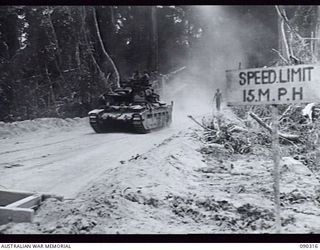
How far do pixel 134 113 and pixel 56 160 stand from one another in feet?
11.1

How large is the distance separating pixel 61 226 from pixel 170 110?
3575 millimetres

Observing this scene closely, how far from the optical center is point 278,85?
10.1ft

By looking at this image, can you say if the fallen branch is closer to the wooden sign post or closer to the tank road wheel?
the wooden sign post

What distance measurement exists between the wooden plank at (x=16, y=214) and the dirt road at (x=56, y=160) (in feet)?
1.96

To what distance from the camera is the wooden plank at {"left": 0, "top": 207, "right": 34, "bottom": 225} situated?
3.25 meters

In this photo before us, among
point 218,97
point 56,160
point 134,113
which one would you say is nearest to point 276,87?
point 218,97

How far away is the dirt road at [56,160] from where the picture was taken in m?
3.99

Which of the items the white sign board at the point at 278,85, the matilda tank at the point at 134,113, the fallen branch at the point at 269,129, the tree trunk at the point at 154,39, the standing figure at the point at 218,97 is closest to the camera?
the white sign board at the point at 278,85

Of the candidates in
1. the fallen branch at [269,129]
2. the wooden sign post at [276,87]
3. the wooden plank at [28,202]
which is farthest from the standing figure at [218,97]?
the wooden plank at [28,202]

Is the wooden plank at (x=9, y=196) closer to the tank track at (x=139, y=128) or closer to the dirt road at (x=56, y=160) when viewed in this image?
the dirt road at (x=56, y=160)

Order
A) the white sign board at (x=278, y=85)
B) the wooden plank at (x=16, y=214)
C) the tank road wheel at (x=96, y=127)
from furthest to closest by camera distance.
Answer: the tank road wheel at (x=96, y=127), the wooden plank at (x=16, y=214), the white sign board at (x=278, y=85)

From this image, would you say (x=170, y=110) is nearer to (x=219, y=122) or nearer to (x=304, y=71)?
(x=219, y=122)

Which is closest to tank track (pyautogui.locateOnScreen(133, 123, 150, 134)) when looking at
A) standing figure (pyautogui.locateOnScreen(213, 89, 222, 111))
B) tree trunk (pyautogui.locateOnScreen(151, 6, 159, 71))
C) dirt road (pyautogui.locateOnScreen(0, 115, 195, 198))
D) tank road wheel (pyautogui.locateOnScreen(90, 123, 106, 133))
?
tank road wheel (pyautogui.locateOnScreen(90, 123, 106, 133))

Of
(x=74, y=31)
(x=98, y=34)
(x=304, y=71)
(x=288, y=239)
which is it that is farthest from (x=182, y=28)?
(x=288, y=239)
